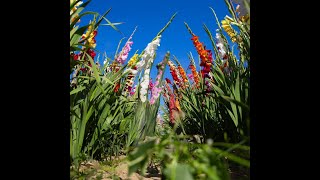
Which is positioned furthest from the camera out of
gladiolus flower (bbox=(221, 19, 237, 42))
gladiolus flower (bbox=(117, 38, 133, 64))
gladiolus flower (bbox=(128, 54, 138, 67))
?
gladiolus flower (bbox=(117, 38, 133, 64))

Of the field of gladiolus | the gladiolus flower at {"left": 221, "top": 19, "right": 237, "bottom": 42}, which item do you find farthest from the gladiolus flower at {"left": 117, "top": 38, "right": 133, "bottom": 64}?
the gladiolus flower at {"left": 221, "top": 19, "right": 237, "bottom": 42}

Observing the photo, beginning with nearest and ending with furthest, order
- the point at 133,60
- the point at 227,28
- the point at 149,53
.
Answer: the point at 227,28, the point at 133,60, the point at 149,53

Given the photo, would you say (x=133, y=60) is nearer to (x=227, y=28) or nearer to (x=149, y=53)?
(x=149, y=53)

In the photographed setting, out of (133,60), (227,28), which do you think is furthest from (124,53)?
(227,28)

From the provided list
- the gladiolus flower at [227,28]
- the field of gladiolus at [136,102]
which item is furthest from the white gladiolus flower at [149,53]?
the gladiolus flower at [227,28]

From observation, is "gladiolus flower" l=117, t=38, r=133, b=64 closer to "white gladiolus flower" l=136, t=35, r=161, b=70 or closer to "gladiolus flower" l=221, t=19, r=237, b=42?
"white gladiolus flower" l=136, t=35, r=161, b=70

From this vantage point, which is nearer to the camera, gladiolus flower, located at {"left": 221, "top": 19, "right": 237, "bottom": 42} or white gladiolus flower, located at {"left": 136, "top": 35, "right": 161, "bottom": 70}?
gladiolus flower, located at {"left": 221, "top": 19, "right": 237, "bottom": 42}

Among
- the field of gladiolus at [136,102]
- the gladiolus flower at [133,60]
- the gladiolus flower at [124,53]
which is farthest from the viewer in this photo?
the gladiolus flower at [124,53]

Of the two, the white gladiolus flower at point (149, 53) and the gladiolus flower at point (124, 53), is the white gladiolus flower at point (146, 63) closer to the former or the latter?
the white gladiolus flower at point (149, 53)

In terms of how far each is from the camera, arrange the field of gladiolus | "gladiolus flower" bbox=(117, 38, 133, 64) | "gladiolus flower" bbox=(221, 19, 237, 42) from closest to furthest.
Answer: the field of gladiolus < "gladiolus flower" bbox=(221, 19, 237, 42) < "gladiolus flower" bbox=(117, 38, 133, 64)

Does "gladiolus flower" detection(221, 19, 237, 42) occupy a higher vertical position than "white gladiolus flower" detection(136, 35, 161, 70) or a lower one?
higher

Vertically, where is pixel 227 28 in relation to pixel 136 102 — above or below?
above

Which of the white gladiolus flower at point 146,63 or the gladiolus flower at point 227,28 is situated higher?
the gladiolus flower at point 227,28
